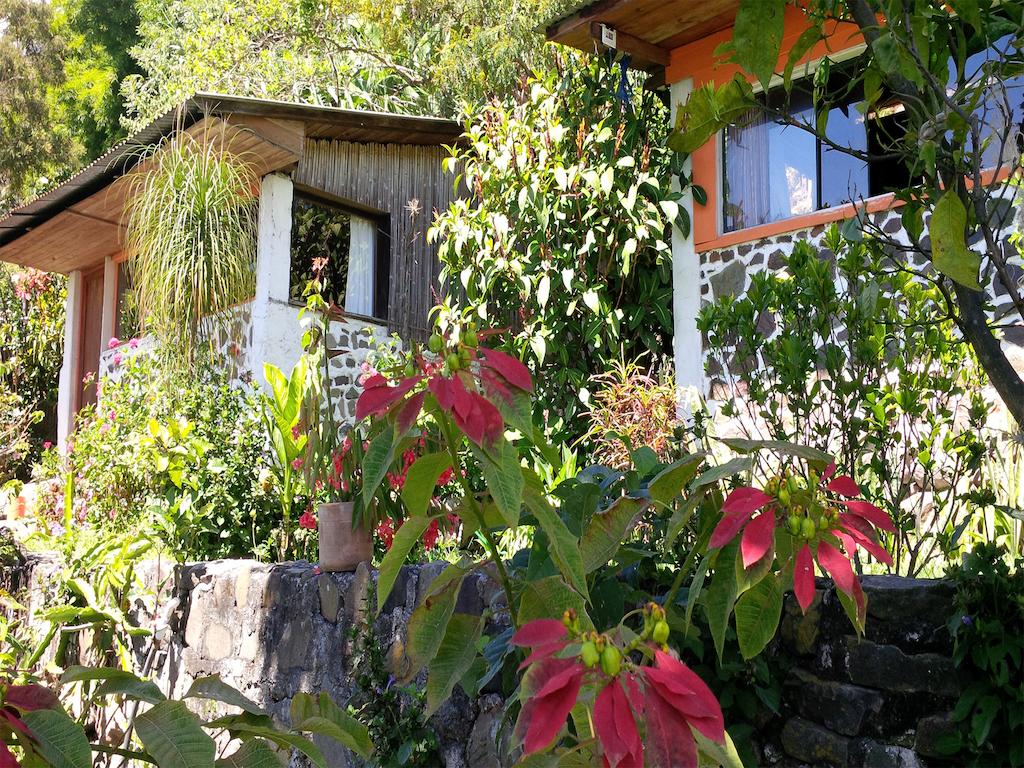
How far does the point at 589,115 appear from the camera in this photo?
23.2 feet

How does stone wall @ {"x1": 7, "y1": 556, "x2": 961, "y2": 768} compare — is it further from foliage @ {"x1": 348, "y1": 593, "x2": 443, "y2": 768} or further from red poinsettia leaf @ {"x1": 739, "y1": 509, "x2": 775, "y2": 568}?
red poinsettia leaf @ {"x1": 739, "y1": 509, "x2": 775, "y2": 568}

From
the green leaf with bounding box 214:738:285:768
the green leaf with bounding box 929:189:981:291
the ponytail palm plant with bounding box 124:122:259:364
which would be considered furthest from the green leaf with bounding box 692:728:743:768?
the ponytail palm plant with bounding box 124:122:259:364

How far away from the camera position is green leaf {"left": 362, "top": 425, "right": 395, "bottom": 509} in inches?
57.7

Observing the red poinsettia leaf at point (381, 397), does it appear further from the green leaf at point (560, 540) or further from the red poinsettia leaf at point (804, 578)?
the red poinsettia leaf at point (804, 578)

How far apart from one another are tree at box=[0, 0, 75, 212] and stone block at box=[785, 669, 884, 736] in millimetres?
14732

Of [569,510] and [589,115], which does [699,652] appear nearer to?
[569,510]

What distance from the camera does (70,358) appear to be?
1163 centimetres

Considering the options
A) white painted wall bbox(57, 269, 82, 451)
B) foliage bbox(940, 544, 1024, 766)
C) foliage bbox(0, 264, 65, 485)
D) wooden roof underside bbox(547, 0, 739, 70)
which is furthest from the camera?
foliage bbox(0, 264, 65, 485)

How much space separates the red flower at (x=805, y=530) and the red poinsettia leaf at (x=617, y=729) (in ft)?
1.29

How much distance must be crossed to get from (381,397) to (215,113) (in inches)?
254

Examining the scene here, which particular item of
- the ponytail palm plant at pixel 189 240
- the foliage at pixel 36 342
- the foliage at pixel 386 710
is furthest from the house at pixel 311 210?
the foliage at pixel 386 710

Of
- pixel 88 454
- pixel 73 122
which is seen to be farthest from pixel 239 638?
pixel 73 122

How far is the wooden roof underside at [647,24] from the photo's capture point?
236 inches

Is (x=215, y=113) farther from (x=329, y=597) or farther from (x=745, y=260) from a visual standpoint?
(x=329, y=597)
